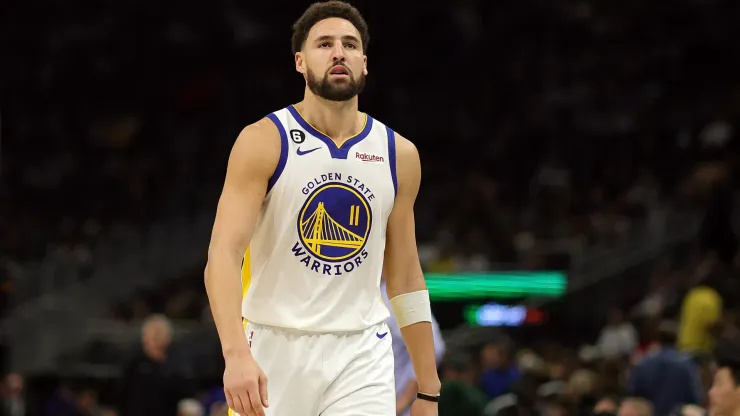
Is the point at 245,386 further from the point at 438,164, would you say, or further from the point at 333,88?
the point at 438,164

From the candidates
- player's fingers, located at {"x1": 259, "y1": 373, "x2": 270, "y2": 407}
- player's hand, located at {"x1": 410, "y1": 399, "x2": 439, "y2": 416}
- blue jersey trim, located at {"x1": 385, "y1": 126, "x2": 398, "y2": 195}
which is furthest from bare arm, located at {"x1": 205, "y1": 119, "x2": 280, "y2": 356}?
player's hand, located at {"x1": 410, "y1": 399, "x2": 439, "y2": 416}

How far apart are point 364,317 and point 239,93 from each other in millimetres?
17412

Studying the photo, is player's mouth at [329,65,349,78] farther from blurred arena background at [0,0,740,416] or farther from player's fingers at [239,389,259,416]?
blurred arena background at [0,0,740,416]

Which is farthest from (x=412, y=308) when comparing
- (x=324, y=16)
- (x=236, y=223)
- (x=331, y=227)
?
(x=324, y=16)

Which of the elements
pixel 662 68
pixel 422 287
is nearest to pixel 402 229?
pixel 422 287

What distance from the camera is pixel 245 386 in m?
4.24

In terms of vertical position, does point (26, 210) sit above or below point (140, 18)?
below

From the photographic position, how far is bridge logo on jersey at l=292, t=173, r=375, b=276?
4.79m

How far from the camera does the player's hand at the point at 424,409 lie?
5.07m

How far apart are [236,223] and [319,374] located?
67cm

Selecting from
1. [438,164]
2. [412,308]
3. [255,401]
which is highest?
[438,164]

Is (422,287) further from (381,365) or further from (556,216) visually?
(556,216)

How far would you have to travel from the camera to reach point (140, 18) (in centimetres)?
2264

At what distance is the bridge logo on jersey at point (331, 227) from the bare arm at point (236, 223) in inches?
7.9
